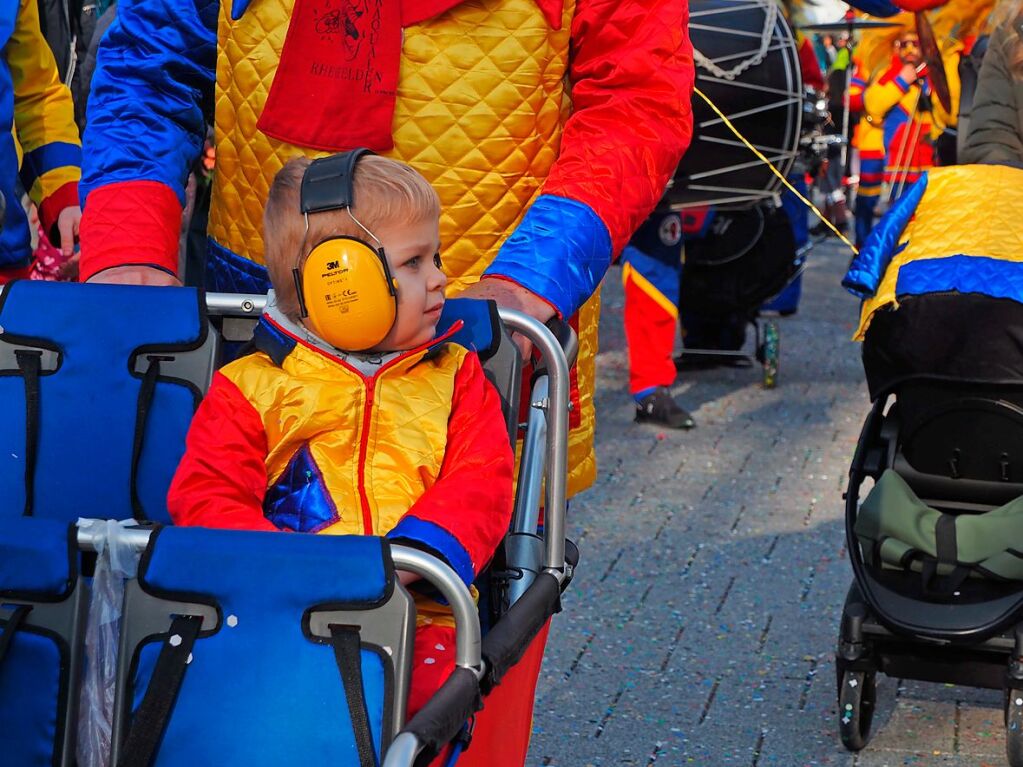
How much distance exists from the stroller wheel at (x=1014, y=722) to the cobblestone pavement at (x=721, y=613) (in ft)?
0.60

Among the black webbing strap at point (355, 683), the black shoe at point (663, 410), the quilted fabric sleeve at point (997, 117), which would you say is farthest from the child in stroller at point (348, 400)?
the black shoe at point (663, 410)

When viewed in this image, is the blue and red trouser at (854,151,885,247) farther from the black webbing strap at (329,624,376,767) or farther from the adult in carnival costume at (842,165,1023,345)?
the black webbing strap at (329,624,376,767)

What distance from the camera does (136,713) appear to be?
1.97 m

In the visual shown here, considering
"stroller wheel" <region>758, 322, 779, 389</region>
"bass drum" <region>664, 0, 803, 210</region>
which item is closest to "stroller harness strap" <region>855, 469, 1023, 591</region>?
"bass drum" <region>664, 0, 803, 210</region>

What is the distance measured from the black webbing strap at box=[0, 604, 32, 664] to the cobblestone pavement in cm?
204

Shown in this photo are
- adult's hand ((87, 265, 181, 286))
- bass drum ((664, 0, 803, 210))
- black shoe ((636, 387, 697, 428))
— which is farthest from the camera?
black shoe ((636, 387, 697, 428))

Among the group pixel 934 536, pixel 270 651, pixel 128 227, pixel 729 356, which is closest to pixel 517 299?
pixel 128 227

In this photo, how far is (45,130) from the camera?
401cm

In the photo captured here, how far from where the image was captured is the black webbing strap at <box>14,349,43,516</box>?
2.59 meters

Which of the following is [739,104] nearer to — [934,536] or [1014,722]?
[934,536]

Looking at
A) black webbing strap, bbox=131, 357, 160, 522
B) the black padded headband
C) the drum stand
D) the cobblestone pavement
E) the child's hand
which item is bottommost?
the drum stand

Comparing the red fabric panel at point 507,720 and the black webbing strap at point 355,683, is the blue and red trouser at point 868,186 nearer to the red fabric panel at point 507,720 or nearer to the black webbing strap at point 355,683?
the red fabric panel at point 507,720

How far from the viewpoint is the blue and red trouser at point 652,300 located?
7266 millimetres

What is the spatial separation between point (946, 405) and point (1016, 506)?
11.6 inches
